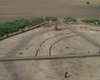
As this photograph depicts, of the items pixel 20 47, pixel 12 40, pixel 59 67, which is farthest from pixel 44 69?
pixel 12 40

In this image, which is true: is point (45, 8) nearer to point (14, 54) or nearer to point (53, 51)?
point (53, 51)

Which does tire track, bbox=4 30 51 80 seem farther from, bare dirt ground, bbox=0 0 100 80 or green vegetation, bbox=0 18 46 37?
green vegetation, bbox=0 18 46 37

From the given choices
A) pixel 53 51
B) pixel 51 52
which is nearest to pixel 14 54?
pixel 51 52

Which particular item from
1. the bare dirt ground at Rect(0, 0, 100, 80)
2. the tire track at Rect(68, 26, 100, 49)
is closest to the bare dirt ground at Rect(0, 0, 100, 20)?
the bare dirt ground at Rect(0, 0, 100, 80)

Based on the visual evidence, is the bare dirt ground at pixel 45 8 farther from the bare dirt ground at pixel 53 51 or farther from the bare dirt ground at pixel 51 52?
the bare dirt ground at pixel 51 52

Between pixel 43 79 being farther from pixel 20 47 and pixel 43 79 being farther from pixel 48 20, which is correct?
pixel 48 20

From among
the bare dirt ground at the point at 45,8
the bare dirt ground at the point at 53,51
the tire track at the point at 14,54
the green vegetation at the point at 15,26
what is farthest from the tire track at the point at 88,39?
the bare dirt ground at the point at 45,8
